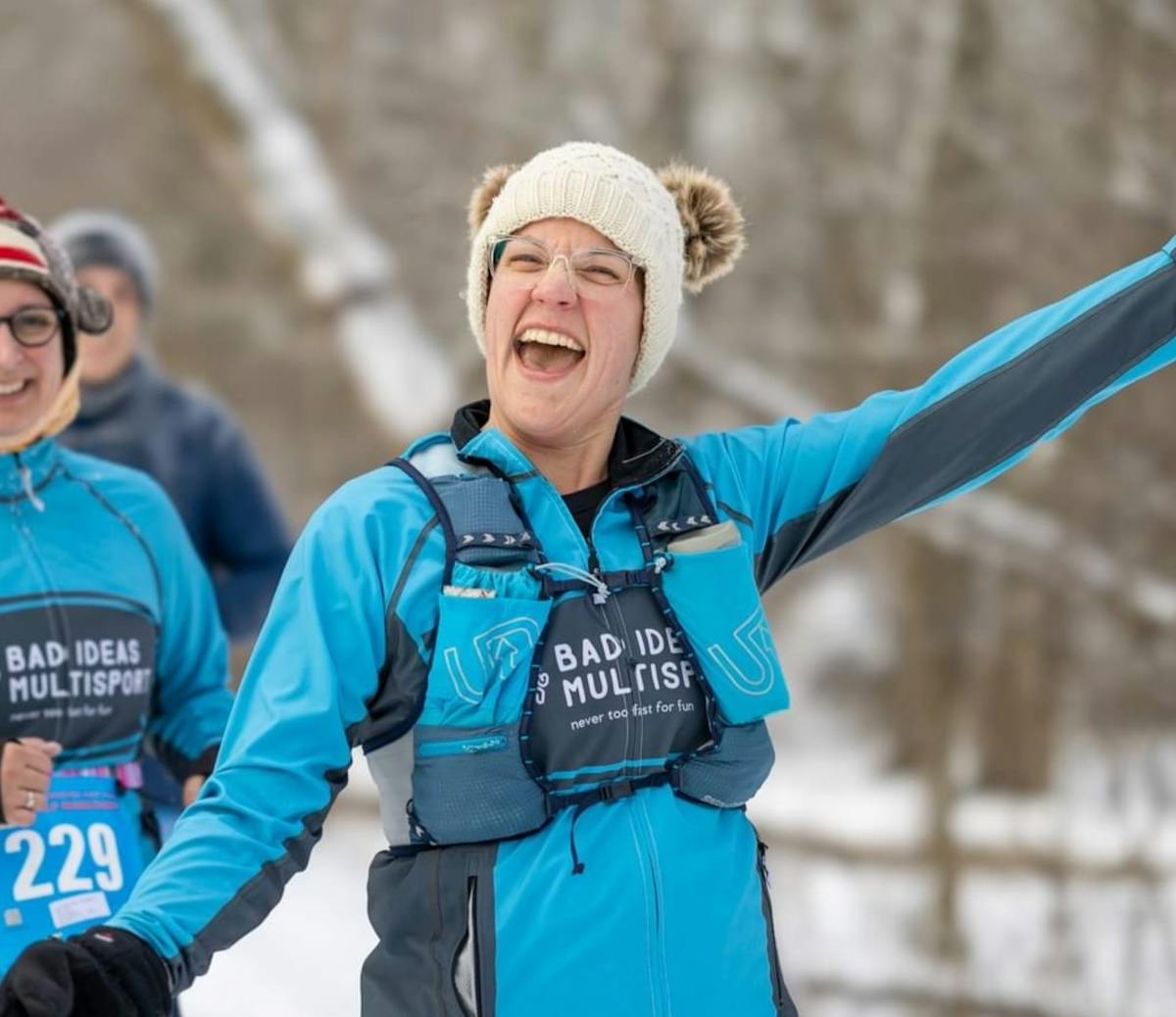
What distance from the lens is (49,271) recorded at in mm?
2885

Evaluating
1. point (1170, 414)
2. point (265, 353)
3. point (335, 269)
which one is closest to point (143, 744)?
point (1170, 414)

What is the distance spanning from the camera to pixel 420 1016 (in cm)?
205

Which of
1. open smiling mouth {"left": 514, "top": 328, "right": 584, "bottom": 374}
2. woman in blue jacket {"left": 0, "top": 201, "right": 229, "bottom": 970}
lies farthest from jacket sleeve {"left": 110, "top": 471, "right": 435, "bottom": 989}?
woman in blue jacket {"left": 0, "top": 201, "right": 229, "bottom": 970}

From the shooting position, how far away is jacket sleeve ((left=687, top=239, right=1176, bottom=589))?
7.75 feet

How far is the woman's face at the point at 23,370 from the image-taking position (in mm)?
2801

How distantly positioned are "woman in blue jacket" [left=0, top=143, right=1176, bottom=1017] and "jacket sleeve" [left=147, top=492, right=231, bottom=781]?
2.59 feet

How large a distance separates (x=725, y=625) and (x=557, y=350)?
386 millimetres

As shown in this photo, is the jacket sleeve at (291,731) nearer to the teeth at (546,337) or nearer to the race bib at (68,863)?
the teeth at (546,337)

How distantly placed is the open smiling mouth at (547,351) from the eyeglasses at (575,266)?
2.4 inches

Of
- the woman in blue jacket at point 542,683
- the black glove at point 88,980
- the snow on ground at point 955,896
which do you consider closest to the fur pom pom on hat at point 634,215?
the woman in blue jacket at point 542,683

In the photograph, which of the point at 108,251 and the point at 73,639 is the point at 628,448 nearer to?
the point at 73,639

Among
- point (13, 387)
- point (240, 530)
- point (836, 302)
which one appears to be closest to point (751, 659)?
point (13, 387)

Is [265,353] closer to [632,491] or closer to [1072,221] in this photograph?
[1072,221]

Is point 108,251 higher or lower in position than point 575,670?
higher
